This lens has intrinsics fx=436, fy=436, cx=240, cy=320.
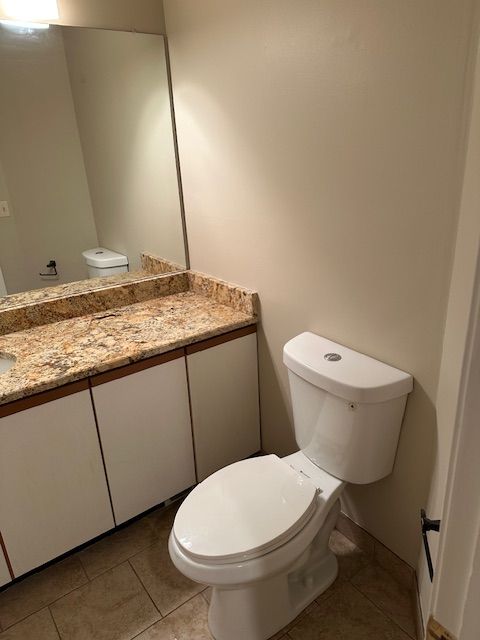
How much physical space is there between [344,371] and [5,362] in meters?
1.22

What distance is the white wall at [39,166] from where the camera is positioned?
5.44 feet

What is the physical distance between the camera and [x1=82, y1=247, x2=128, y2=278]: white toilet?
6.43 feet

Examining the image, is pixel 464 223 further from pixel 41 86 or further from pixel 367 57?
pixel 41 86

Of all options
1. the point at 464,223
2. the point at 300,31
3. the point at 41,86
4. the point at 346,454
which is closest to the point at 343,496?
the point at 346,454

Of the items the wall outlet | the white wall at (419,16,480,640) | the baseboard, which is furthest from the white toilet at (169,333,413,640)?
the wall outlet

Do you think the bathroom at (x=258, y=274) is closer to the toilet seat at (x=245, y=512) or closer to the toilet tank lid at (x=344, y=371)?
the toilet tank lid at (x=344, y=371)

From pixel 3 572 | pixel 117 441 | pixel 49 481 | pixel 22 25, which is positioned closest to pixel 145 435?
pixel 117 441

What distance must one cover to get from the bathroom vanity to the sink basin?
0.09 ft

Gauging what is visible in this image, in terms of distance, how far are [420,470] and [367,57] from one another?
1192 mm

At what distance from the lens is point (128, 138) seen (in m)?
1.99

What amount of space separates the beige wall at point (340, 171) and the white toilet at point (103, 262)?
48 centimetres

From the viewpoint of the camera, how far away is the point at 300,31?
1306mm

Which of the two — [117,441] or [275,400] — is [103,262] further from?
[275,400]

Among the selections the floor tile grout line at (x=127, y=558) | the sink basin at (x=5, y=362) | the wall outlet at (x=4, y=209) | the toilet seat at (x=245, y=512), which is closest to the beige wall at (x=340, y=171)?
the toilet seat at (x=245, y=512)
